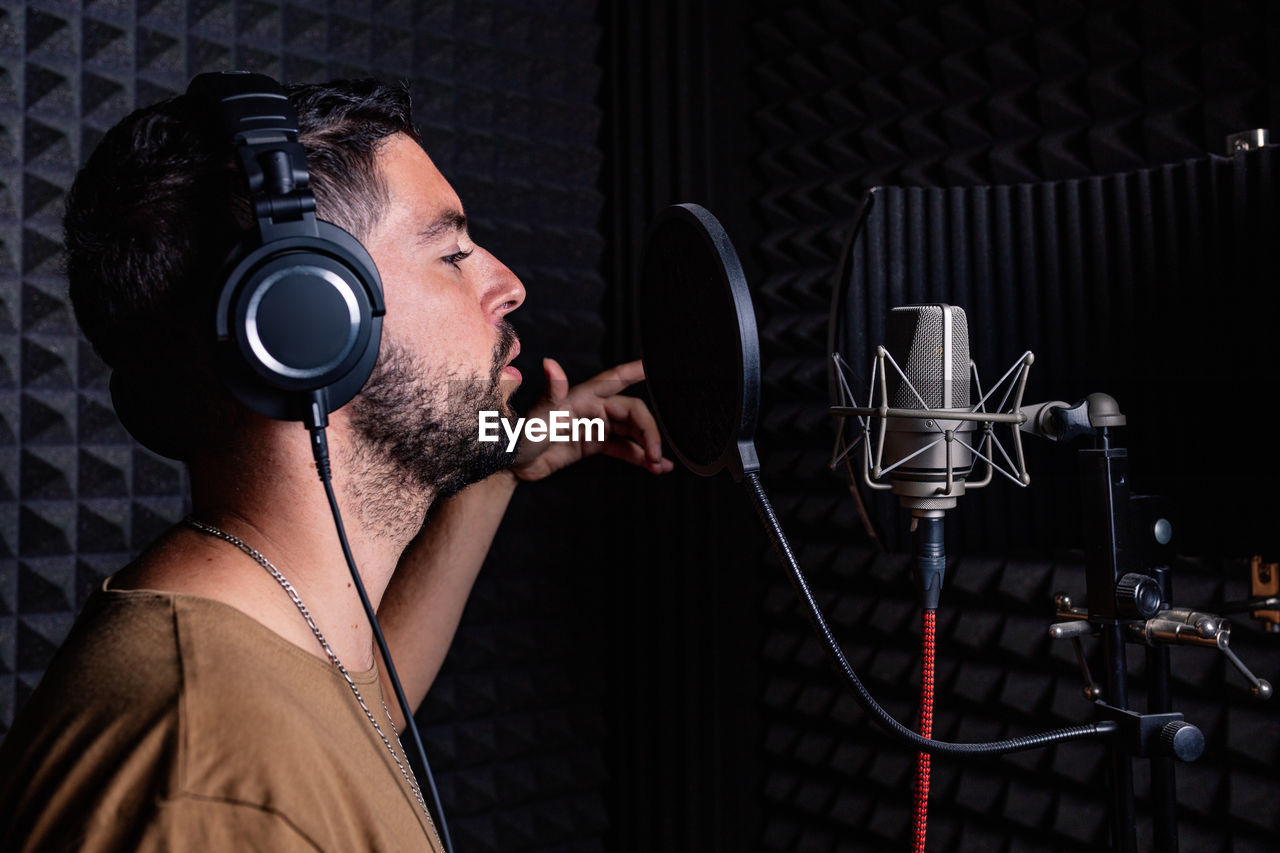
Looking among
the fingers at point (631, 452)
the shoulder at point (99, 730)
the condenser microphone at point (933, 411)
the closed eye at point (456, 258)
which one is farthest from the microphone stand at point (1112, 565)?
the shoulder at point (99, 730)

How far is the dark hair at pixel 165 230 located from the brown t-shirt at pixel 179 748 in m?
0.22

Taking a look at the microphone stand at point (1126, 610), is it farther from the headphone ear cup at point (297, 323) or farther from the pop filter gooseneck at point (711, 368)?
the headphone ear cup at point (297, 323)

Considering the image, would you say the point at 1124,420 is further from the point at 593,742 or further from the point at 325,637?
the point at 593,742

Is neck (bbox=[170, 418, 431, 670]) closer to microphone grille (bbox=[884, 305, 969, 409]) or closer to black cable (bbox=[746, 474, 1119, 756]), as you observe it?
black cable (bbox=[746, 474, 1119, 756])

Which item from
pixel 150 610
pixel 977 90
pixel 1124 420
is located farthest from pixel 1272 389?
pixel 150 610

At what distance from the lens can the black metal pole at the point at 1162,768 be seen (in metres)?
0.78

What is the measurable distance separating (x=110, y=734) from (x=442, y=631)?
2.18 ft

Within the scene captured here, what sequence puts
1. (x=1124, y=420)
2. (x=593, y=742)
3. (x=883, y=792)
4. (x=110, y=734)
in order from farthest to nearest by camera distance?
(x=593, y=742) < (x=883, y=792) < (x=1124, y=420) < (x=110, y=734)

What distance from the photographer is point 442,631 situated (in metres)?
1.20

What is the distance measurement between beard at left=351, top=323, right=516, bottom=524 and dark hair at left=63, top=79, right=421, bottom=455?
0.12 metres

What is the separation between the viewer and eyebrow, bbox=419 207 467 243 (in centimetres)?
88

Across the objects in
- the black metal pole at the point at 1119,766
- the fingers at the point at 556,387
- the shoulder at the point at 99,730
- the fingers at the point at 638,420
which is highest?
the fingers at the point at 556,387

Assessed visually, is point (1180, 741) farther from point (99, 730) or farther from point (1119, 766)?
point (99, 730)

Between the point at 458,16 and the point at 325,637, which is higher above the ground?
the point at 458,16
